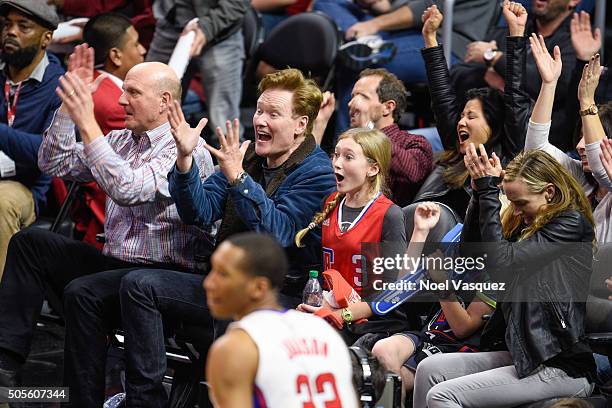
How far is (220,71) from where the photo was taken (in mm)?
7727

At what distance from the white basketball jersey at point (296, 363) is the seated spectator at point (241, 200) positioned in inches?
64.7

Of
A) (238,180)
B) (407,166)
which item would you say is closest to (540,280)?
(238,180)

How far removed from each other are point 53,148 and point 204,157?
0.75 metres

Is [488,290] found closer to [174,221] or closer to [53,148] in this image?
[174,221]

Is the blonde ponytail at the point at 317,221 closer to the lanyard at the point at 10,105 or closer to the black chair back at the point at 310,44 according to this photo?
the lanyard at the point at 10,105

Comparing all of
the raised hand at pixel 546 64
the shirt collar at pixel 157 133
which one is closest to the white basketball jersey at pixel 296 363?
the shirt collar at pixel 157 133

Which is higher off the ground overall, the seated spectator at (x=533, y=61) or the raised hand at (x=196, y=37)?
the seated spectator at (x=533, y=61)

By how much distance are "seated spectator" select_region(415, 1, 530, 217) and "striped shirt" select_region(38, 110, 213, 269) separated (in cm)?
117

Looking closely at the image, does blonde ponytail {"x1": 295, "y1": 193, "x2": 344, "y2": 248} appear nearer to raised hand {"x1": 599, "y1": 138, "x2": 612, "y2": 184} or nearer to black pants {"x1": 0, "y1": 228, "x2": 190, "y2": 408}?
black pants {"x1": 0, "y1": 228, "x2": 190, "y2": 408}

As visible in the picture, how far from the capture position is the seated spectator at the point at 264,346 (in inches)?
133

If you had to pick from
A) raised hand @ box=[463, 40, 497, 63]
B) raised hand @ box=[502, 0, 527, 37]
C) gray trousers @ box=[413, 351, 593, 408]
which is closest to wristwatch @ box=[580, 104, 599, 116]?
raised hand @ box=[502, 0, 527, 37]

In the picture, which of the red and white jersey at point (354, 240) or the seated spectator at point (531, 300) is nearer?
the seated spectator at point (531, 300)

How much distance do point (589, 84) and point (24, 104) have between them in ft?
10.5

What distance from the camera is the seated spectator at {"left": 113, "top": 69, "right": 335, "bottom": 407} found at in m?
5.16
